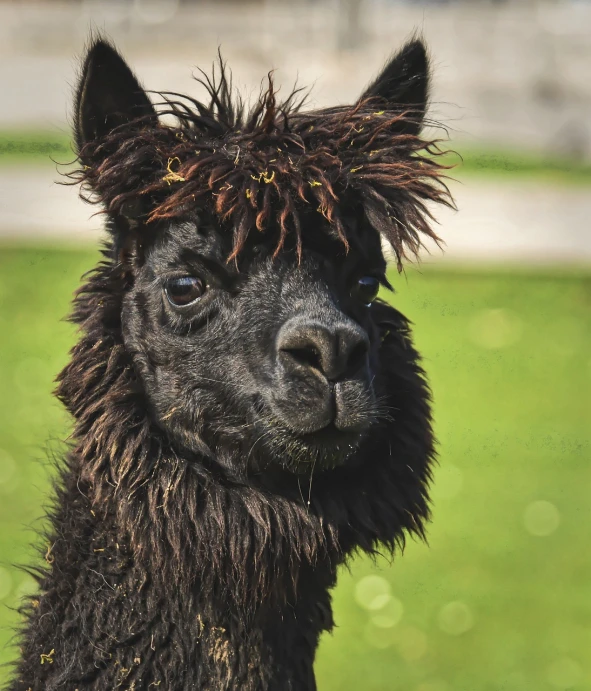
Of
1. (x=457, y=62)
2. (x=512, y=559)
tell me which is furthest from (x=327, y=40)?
(x=512, y=559)

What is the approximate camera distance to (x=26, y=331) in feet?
34.9

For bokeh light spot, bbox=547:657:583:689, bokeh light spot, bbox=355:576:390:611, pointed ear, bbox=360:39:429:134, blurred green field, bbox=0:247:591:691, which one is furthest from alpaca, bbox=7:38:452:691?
bokeh light spot, bbox=355:576:390:611

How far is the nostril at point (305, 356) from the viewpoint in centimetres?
275

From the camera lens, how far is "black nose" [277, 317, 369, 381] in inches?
107

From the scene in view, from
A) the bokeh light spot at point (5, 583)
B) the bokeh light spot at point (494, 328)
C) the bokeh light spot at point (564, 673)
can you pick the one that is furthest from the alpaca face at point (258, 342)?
the bokeh light spot at point (494, 328)

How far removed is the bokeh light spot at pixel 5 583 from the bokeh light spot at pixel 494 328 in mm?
5768

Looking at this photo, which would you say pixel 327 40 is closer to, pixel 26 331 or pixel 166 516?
pixel 26 331

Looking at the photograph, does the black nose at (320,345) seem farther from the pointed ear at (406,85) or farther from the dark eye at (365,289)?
the pointed ear at (406,85)

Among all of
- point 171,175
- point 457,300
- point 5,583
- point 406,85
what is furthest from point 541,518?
point 171,175

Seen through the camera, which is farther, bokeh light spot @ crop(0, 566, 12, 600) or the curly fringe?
bokeh light spot @ crop(0, 566, 12, 600)

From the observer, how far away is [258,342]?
287 centimetres

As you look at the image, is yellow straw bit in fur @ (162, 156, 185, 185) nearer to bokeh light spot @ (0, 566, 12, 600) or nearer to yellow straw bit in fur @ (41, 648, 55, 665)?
yellow straw bit in fur @ (41, 648, 55, 665)

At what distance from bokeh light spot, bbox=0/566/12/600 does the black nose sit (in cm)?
386

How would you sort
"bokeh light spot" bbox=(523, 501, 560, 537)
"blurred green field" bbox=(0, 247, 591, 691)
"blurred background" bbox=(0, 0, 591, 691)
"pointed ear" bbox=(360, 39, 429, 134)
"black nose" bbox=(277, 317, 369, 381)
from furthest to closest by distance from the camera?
"bokeh light spot" bbox=(523, 501, 560, 537)
"blurred background" bbox=(0, 0, 591, 691)
"blurred green field" bbox=(0, 247, 591, 691)
"pointed ear" bbox=(360, 39, 429, 134)
"black nose" bbox=(277, 317, 369, 381)
